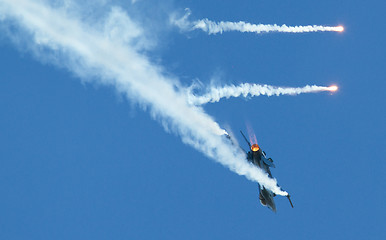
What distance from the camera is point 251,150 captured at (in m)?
58.8

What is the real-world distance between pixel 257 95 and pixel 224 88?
3780 millimetres

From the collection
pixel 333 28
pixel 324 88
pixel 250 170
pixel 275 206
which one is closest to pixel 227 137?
pixel 250 170

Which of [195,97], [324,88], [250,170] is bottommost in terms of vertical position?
[250,170]

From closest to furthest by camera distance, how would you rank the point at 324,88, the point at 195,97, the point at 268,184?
1. the point at 195,97
2. the point at 268,184
3. the point at 324,88

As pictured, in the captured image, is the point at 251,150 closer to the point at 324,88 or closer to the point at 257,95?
the point at 257,95

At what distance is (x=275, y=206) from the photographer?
202 feet

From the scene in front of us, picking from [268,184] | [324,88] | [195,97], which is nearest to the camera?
[195,97]

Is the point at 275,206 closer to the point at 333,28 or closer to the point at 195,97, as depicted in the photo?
the point at 195,97

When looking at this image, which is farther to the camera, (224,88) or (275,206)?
(275,206)

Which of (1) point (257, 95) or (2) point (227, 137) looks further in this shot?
(1) point (257, 95)

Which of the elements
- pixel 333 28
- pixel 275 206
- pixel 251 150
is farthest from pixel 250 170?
pixel 333 28

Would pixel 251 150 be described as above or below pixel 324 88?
below

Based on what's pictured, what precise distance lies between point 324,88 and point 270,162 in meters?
11.6

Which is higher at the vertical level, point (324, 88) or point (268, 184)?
point (324, 88)
